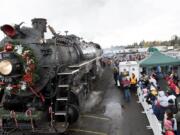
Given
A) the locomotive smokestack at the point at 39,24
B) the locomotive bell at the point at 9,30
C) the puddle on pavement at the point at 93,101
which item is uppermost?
the locomotive smokestack at the point at 39,24

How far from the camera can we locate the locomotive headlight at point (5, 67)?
8773 millimetres

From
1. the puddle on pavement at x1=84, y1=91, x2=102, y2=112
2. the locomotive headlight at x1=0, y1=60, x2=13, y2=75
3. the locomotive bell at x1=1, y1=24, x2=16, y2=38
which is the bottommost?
the puddle on pavement at x1=84, y1=91, x2=102, y2=112

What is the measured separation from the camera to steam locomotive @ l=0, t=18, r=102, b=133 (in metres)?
9.23

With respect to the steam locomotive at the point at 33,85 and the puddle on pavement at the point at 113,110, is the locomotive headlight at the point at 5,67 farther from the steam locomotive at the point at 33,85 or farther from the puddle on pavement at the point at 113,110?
the puddle on pavement at the point at 113,110

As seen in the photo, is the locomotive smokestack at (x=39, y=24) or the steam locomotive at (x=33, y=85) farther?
the locomotive smokestack at (x=39, y=24)

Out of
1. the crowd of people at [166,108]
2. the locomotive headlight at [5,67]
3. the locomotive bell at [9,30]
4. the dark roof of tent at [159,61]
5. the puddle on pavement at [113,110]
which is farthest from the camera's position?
the dark roof of tent at [159,61]

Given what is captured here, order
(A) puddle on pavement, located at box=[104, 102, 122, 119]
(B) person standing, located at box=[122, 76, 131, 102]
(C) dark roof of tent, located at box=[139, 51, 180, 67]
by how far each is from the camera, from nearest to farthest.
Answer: (A) puddle on pavement, located at box=[104, 102, 122, 119], (B) person standing, located at box=[122, 76, 131, 102], (C) dark roof of tent, located at box=[139, 51, 180, 67]

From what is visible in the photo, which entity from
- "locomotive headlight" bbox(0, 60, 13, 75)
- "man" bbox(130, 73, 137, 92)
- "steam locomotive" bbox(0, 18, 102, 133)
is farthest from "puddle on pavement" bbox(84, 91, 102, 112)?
"locomotive headlight" bbox(0, 60, 13, 75)

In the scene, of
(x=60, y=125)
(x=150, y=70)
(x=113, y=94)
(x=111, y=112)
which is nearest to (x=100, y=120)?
(x=111, y=112)

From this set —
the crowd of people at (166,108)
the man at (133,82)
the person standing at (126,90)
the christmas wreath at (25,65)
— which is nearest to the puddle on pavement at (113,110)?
the person standing at (126,90)

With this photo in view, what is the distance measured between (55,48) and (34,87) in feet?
5.24

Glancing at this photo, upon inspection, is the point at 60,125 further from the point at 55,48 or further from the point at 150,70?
the point at 150,70

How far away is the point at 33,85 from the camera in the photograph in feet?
31.5

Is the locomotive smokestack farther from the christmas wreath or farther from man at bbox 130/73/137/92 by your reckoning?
man at bbox 130/73/137/92
